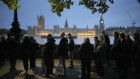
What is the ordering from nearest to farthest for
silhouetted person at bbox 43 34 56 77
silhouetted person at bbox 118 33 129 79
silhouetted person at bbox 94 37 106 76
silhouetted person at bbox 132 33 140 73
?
silhouetted person at bbox 118 33 129 79 → silhouetted person at bbox 132 33 140 73 → silhouetted person at bbox 43 34 56 77 → silhouetted person at bbox 94 37 106 76

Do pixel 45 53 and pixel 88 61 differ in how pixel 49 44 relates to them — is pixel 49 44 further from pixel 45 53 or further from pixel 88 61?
pixel 88 61

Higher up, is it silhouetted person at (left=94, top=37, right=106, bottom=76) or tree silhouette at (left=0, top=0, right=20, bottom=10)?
tree silhouette at (left=0, top=0, right=20, bottom=10)

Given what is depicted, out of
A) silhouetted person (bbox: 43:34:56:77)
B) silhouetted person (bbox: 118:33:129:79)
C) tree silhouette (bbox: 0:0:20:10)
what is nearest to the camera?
silhouetted person (bbox: 118:33:129:79)

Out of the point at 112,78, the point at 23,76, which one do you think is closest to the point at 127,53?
the point at 112,78

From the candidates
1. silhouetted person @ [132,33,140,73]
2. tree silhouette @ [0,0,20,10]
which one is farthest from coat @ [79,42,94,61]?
tree silhouette @ [0,0,20,10]

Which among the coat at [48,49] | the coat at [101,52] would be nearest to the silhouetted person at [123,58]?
the coat at [101,52]

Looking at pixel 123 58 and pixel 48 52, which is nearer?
pixel 123 58

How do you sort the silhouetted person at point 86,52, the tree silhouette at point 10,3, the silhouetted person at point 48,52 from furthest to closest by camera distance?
the tree silhouette at point 10,3, the silhouetted person at point 48,52, the silhouetted person at point 86,52

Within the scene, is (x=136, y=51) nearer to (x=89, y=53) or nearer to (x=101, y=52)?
(x=101, y=52)

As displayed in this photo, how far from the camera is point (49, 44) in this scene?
6.05 metres

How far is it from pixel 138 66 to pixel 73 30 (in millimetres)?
143982

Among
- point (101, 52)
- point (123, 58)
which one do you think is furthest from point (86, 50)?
point (123, 58)

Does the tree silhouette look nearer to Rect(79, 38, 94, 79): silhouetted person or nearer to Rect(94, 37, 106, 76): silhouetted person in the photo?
Rect(79, 38, 94, 79): silhouetted person

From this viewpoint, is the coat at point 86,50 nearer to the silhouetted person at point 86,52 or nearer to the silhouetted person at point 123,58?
the silhouetted person at point 86,52
